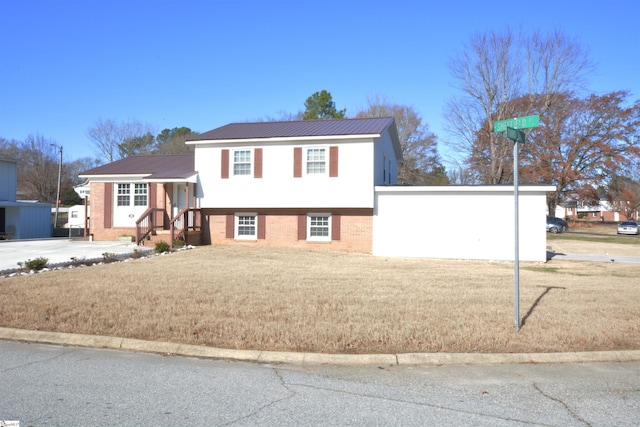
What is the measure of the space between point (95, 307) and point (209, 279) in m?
3.48

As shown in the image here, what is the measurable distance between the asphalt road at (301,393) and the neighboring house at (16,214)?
94.7 feet

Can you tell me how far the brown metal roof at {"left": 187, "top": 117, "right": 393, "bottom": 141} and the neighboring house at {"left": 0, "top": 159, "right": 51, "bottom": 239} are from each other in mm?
15545

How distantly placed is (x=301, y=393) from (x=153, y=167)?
23.3 m

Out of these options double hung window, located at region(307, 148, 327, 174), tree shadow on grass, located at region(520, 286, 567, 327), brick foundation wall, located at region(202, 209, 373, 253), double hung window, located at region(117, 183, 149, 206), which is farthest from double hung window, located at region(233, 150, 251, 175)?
tree shadow on grass, located at region(520, 286, 567, 327)

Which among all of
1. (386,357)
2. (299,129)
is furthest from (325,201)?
(386,357)

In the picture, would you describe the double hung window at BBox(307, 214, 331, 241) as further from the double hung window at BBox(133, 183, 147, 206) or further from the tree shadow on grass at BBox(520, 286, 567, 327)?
the tree shadow on grass at BBox(520, 286, 567, 327)

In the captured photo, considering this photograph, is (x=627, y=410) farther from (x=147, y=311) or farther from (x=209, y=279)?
(x=209, y=279)

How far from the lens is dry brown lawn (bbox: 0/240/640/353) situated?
21.9 ft

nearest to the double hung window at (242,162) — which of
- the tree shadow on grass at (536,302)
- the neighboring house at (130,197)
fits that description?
the neighboring house at (130,197)

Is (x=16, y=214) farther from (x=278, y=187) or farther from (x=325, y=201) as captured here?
(x=325, y=201)

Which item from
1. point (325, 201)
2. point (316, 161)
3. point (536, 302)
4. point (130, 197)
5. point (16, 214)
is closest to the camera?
point (536, 302)

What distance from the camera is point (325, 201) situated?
21516 mm

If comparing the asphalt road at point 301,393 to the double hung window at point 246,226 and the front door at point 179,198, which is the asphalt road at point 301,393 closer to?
the double hung window at point 246,226

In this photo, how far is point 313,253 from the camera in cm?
1981
